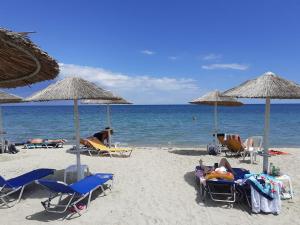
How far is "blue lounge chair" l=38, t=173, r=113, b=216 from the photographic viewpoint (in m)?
4.93

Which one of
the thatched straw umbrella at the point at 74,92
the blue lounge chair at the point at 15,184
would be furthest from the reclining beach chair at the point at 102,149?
the blue lounge chair at the point at 15,184

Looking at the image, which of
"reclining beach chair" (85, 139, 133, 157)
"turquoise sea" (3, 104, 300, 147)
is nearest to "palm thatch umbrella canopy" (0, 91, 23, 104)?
"reclining beach chair" (85, 139, 133, 157)

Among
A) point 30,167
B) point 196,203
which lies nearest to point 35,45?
point 196,203

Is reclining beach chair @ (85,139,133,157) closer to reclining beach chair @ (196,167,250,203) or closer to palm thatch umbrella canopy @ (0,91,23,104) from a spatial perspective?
palm thatch umbrella canopy @ (0,91,23,104)

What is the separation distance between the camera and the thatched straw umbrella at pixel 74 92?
6.38 meters

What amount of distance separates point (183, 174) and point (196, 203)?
208 centimetres

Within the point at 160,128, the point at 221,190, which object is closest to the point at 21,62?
the point at 221,190

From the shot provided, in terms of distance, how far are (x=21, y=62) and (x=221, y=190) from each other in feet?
13.6

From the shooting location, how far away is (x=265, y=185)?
540 centimetres

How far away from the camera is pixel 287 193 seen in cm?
603

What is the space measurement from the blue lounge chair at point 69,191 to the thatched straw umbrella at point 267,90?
3252mm

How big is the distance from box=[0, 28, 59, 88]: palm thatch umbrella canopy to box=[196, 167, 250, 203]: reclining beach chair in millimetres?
3349

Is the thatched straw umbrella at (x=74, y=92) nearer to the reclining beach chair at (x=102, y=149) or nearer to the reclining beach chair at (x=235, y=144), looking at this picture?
the reclining beach chair at (x=102, y=149)

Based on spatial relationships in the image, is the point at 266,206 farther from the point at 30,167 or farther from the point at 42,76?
the point at 30,167
